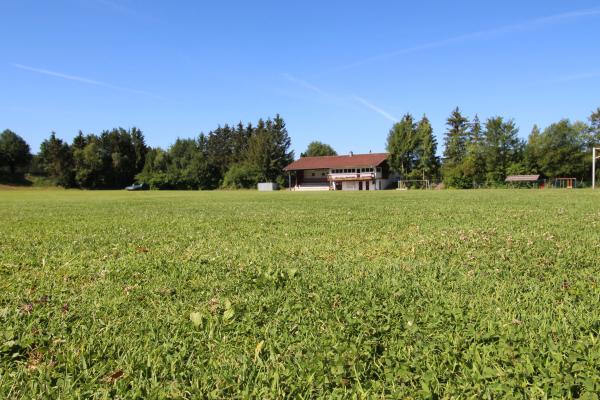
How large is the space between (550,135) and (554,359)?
7466cm

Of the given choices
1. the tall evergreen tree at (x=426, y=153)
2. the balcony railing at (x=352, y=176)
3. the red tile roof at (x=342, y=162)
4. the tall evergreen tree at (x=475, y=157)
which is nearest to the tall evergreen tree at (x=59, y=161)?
the red tile roof at (x=342, y=162)

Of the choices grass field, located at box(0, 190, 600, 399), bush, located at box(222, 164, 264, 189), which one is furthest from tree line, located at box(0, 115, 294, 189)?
grass field, located at box(0, 190, 600, 399)

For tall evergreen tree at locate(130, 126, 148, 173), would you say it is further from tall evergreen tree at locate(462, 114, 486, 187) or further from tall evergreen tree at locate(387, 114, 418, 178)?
tall evergreen tree at locate(462, 114, 486, 187)

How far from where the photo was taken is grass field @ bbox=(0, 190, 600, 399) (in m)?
2.14

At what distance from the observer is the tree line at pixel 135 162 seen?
75562 millimetres

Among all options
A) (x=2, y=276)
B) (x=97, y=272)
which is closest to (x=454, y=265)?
(x=97, y=272)

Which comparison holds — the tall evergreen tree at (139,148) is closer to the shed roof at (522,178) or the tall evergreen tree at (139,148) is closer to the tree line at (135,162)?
the tree line at (135,162)

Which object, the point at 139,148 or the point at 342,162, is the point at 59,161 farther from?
the point at 342,162

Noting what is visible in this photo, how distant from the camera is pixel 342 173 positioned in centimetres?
7275

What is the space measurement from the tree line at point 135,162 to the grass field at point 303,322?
74537 mm

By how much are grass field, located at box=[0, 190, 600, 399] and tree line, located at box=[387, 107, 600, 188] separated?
64.1 metres

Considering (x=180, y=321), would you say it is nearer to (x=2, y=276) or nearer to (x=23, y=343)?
(x=23, y=343)

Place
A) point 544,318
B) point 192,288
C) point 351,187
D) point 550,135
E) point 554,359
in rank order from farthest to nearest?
1. point 351,187
2. point 550,135
3. point 192,288
4. point 544,318
5. point 554,359

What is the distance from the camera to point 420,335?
102 inches
